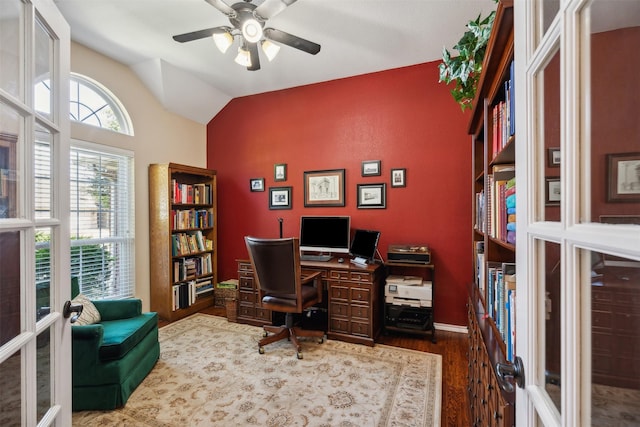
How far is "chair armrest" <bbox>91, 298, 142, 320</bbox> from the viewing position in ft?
7.65

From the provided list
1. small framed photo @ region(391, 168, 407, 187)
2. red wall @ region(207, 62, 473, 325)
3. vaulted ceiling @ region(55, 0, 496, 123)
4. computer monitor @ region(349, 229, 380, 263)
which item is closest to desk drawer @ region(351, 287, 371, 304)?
computer monitor @ region(349, 229, 380, 263)

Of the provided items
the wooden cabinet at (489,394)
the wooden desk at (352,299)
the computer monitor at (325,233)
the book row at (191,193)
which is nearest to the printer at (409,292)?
the wooden desk at (352,299)

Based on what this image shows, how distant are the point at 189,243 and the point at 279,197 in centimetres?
133

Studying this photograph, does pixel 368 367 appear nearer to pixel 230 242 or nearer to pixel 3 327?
pixel 3 327

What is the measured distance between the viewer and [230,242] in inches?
169

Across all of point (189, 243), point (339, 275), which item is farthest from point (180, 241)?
point (339, 275)

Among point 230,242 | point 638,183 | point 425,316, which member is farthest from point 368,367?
point 230,242

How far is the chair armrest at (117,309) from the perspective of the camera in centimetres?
233

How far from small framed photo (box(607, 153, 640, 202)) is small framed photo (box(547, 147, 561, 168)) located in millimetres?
123

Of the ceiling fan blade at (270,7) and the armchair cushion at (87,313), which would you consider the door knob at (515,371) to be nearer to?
the ceiling fan blade at (270,7)

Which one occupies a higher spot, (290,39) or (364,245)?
(290,39)

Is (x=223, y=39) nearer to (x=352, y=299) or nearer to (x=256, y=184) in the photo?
(x=256, y=184)

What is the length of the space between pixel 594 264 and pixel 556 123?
0.89 feet

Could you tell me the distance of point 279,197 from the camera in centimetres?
394
